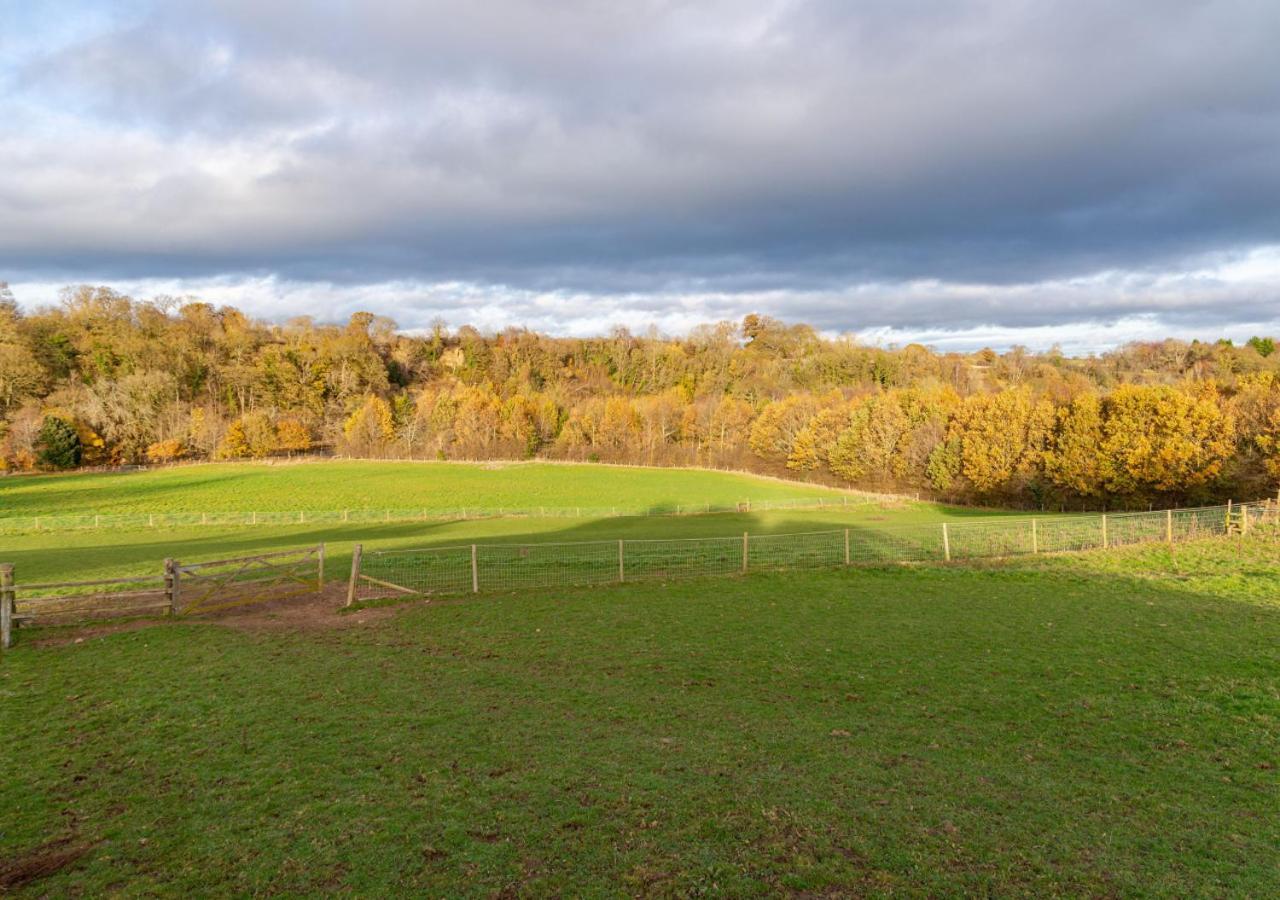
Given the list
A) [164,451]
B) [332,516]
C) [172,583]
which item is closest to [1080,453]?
[332,516]

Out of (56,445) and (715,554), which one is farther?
(56,445)

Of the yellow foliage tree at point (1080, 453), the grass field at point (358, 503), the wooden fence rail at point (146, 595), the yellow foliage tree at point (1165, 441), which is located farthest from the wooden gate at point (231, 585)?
the yellow foliage tree at point (1080, 453)

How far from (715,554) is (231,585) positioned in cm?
1571

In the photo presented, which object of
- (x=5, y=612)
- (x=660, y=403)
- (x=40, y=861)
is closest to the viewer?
(x=40, y=861)

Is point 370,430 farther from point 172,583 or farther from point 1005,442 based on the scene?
point 172,583

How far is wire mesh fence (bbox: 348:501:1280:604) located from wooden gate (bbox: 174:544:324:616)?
1.72 metres

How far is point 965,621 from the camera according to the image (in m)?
14.0

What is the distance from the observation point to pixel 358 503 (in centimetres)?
5412

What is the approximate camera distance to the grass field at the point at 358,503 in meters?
29.2

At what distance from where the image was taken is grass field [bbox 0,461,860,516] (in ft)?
171

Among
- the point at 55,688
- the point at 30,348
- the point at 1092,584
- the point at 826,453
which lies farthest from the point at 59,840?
the point at 30,348

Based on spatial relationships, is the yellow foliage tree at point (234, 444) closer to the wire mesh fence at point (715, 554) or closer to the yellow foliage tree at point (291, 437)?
the yellow foliage tree at point (291, 437)

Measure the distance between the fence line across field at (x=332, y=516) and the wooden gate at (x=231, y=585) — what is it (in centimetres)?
2498

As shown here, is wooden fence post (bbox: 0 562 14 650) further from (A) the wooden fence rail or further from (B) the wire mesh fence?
(B) the wire mesh fence
